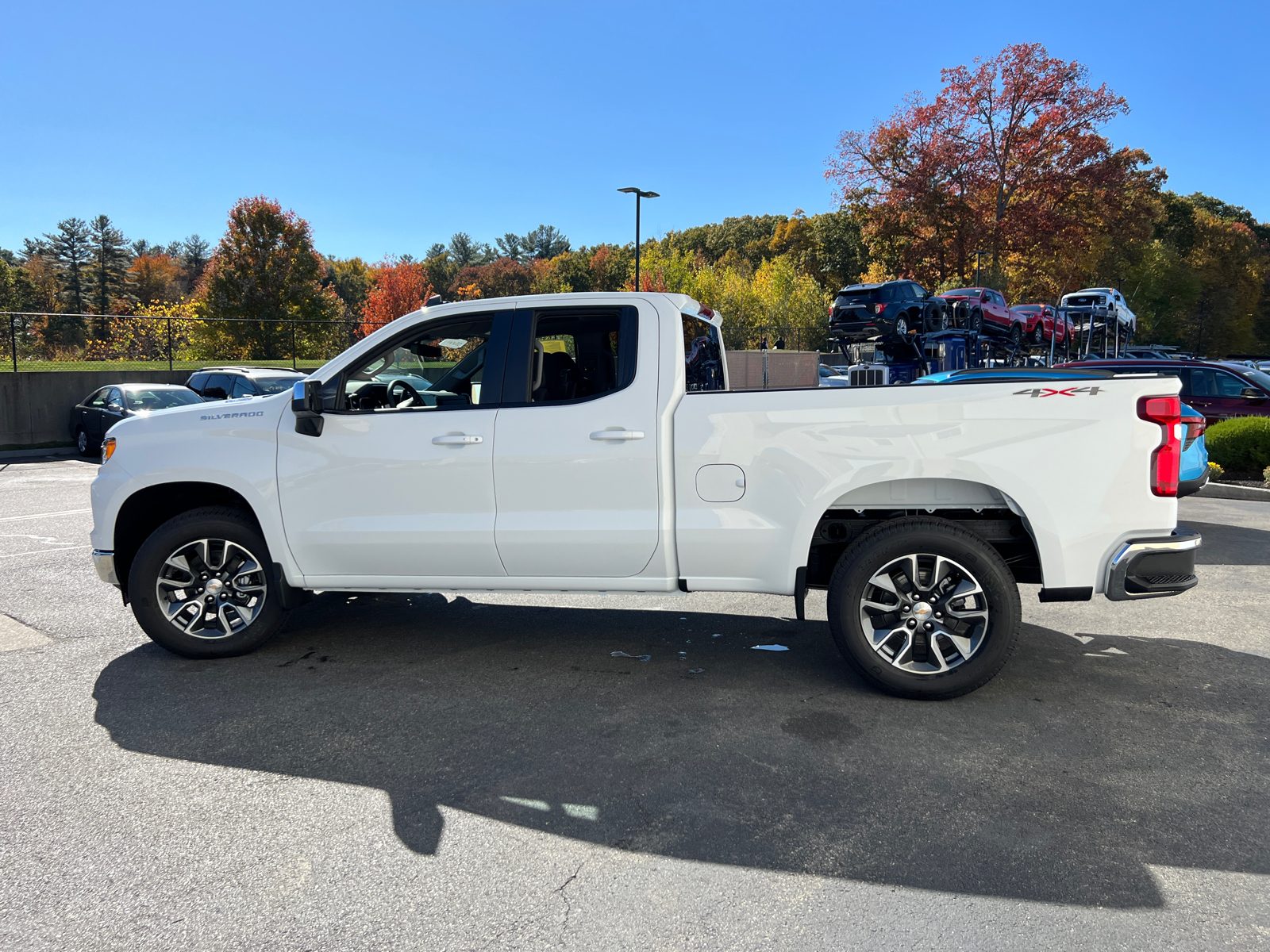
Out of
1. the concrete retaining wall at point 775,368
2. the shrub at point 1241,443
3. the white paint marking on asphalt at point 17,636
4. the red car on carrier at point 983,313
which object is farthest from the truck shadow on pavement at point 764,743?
the concrete retaining wall at point 775,368

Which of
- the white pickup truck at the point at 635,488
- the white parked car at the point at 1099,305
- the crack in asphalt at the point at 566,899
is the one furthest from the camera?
the white parked car at the point at 1099,305

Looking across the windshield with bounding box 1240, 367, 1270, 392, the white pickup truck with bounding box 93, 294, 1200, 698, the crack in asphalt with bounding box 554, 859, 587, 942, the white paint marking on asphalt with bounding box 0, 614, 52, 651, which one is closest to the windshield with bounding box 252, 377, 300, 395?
the white paint marking on asphalt with bounding box 0, 614, 52, 651

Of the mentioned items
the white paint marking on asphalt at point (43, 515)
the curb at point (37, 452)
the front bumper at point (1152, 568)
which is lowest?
the white paint marking on asphalt at point (43, 515)

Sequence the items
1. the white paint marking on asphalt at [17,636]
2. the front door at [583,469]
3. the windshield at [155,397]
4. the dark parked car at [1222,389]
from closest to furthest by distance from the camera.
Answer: the front door at [583,469] < the white paint marking on asphalt at [17,636] < the dark parked car at [1222,389] < the windshield at [155,397]

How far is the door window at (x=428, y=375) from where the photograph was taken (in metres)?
4.92

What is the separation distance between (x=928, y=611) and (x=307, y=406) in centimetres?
335

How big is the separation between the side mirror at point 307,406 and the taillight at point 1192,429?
7.07m

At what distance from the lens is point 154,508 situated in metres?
5.32

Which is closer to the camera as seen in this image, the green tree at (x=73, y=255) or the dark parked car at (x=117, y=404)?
the dark parked car at (x=117, y=404)

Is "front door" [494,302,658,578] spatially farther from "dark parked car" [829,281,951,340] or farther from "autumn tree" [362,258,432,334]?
"autumn tree" [362,258,432,334]

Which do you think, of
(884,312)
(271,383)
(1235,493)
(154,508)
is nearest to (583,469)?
(154,508)

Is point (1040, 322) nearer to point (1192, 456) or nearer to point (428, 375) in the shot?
point (1192, 456)

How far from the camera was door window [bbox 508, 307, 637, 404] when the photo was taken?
15.8 ft

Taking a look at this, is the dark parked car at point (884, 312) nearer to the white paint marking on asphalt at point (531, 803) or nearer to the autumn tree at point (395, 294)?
the white paint marking on asphalt at point (531, 803)
